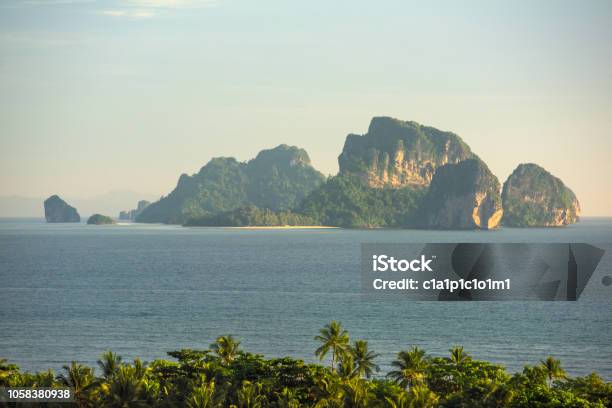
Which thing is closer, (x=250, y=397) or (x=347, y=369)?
(x=250, y=397)

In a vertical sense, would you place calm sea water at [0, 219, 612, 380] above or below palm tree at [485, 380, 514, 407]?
above

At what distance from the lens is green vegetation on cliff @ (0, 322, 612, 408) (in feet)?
185

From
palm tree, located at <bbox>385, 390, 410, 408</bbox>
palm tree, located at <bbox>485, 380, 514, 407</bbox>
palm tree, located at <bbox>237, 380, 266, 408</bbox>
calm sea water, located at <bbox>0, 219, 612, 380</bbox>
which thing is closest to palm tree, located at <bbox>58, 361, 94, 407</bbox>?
palm tree, located at <bbox>237, 380, 266, 408</bbox>

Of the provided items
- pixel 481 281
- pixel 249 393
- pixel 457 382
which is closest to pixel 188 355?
pixel 249 393

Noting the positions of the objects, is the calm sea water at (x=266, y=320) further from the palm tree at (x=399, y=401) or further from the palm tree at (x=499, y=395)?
the palm tree at (x=399, y=401)

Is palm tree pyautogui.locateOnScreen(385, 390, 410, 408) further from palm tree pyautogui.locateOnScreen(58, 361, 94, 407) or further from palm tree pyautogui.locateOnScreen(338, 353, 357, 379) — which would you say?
palm tree pyautogui.locateOnScreen(58, 361, 94, 407)

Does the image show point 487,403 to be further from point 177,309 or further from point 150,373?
point 177,309

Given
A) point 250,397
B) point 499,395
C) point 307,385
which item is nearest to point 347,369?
point 307,385

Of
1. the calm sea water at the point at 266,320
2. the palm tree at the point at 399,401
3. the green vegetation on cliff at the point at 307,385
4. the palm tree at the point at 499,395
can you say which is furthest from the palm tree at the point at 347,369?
the calm sea water at the point at 266,320

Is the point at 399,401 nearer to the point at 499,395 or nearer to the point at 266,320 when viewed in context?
the point at 499,395

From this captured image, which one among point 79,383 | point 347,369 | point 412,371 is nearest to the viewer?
point 79,383

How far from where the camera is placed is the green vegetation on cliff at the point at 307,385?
56312 mm

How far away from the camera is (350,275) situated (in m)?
184

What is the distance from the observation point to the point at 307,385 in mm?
63812
